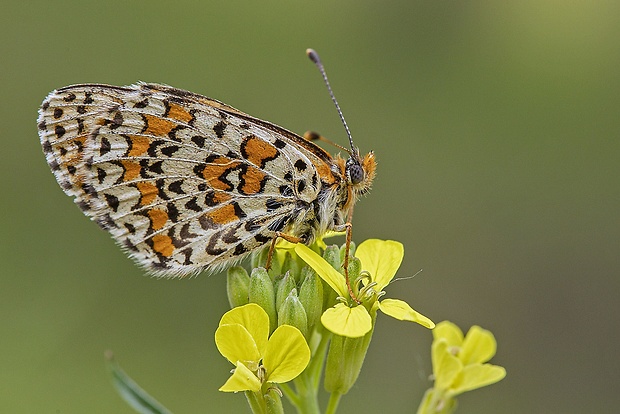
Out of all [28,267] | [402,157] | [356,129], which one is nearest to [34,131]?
[28,267]

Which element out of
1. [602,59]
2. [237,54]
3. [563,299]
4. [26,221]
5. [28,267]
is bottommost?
[28,267]

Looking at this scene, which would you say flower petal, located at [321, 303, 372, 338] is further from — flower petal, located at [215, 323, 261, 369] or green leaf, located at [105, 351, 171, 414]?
green leaf, located at [105, 351, 171, 414]

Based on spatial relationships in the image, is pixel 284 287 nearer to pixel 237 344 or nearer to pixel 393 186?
pixel 237 344

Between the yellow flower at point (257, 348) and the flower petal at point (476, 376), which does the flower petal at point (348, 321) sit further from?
the flower petal at point (476, 376)

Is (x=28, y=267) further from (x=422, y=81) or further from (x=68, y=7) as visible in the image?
(x=422, y=81)

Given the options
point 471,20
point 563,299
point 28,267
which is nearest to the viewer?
point 28,267

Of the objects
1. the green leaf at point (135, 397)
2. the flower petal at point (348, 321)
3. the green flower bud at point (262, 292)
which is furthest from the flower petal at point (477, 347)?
the green leaf at point (135, 397)

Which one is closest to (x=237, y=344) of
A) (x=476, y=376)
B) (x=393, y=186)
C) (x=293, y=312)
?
(x=293, y=312)
